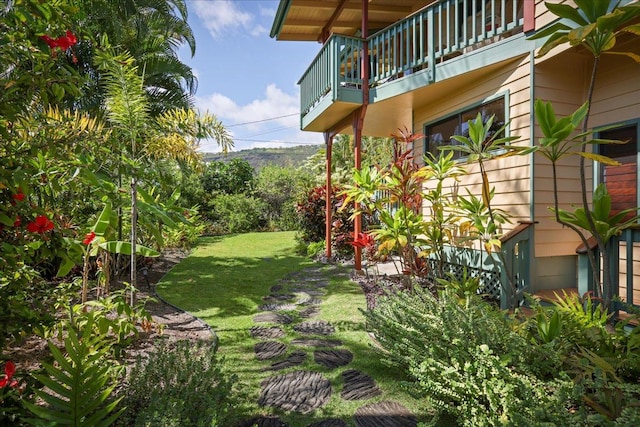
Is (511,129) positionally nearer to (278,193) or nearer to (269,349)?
(269,349)

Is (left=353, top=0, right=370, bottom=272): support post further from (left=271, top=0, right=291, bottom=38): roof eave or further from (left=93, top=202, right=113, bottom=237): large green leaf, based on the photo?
(left=93, top=202, right=113, bottom=237): large green leaf

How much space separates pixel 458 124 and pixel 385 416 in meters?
Answer: 5.14

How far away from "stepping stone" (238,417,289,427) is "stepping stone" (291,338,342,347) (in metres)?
1.33

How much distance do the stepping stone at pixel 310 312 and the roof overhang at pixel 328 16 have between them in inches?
260

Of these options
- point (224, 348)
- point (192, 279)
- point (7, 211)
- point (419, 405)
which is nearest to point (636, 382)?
point (419, 405)

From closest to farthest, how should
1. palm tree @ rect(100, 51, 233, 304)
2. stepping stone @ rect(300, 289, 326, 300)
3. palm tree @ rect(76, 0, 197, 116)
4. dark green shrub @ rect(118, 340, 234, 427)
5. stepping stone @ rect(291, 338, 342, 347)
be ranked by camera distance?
dark green shrub @ rect(118, 340, 234, 427)
stepping stone @ rect(291, 338, 342, 347)
palm tree @ rect(100, 51, 233, 304)
stepping stone @ rect(300, 289, 326, 300)
palm tree @ rect(76, 0, 197, 116)

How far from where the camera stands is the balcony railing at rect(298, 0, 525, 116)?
Result: 5.20 m

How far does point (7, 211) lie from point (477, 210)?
4.50 metres

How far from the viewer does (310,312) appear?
197 inches

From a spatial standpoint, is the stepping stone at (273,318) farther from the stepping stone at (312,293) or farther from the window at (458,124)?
the window at (458,124)

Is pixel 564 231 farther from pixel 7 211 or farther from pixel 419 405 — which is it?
pixel 7 211

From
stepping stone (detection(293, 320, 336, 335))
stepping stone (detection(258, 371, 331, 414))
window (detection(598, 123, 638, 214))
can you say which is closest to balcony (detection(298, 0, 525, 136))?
window (detection(598, 123, 638, 214))

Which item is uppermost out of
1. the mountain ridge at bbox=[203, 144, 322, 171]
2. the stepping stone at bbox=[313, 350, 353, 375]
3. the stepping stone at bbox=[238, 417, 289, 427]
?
the mountain ridge at bbox=[203, 144, 322, 171]

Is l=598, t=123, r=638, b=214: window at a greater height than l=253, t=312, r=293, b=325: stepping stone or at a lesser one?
greater
